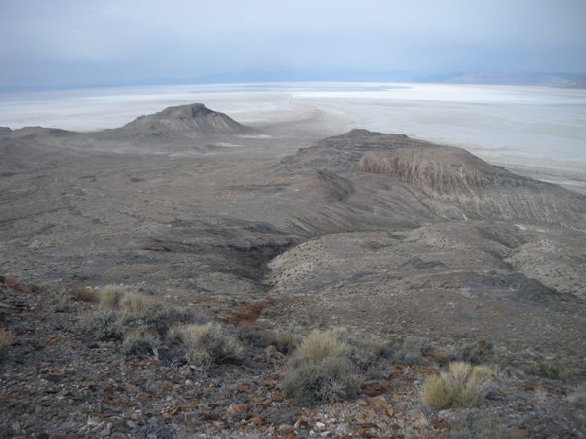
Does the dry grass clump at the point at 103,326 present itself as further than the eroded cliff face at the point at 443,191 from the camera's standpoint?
No

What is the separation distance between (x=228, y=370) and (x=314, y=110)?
12172 cm

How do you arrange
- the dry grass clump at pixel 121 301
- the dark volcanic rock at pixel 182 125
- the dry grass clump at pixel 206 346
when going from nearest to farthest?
the dry grass clump at pixel 206 346 < the dry grass clump at pixel 121 301 < the dark volcanic rock at pixel 182 125

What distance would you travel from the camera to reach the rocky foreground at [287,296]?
564cm

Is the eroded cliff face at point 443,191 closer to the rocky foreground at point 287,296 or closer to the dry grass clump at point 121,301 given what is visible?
the rocky foreground at point 287,296

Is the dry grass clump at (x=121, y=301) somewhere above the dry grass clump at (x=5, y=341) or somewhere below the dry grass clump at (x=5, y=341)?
below

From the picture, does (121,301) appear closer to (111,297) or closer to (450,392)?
(111,297)

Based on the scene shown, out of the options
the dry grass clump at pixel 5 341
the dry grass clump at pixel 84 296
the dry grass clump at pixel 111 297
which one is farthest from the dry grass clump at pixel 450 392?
the dry grass clump at pixel 84 296

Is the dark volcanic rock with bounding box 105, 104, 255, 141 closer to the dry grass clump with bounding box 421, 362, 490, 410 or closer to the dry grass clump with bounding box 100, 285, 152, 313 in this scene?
the dry grass clump with bounding box 100, 285, 152, 313

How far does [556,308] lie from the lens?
13406 millimetres

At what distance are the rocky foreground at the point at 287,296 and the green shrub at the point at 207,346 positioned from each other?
0.33ft

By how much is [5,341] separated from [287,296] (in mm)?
9066

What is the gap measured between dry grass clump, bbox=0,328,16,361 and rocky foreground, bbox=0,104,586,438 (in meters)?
0.09

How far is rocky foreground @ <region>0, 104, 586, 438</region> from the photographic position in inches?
222

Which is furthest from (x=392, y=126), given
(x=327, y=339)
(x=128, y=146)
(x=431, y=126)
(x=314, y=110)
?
(x=327, y=339)
